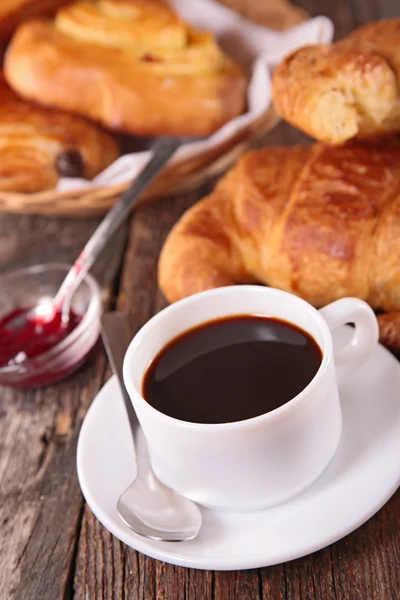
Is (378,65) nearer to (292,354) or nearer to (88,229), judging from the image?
(292,354)

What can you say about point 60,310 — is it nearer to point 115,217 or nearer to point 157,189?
point 115,217

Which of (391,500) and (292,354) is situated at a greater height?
(292,354)

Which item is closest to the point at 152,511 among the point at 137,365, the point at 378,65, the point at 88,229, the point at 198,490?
the point at 198,490

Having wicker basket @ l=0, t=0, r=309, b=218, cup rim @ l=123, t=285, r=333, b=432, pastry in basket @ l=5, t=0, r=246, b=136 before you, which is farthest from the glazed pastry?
cup rim @ l=123, t=285, r=333, b=432

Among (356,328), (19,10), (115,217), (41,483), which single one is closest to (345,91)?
(356,328)

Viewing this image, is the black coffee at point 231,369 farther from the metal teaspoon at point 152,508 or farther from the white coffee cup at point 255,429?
the metal teaspoon at point 152,508

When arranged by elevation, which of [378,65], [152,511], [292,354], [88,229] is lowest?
[88,229]
